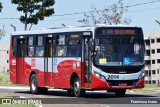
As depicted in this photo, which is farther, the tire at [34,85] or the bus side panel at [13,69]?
the bus side panel at [13,69]

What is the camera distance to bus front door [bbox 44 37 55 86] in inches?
1121

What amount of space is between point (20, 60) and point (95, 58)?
711 centimetres

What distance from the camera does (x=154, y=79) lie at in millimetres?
102000

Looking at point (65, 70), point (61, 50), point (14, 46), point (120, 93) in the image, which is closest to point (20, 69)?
point (14, 46)

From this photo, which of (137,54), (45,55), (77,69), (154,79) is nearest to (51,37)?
(45,55)

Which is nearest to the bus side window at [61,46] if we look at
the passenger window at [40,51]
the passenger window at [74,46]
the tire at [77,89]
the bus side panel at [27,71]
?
the passenger window at [74,46]

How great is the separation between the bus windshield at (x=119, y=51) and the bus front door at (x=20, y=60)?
6.86 meters

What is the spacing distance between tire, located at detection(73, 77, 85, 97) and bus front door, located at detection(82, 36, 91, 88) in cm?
45

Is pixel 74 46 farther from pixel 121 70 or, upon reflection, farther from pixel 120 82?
pixel 120 82

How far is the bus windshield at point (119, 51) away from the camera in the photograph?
25.3 metres

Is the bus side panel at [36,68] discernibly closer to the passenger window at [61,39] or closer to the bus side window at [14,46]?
the bus side window at [14,46]

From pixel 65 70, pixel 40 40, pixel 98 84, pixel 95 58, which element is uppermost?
pixel 40 40

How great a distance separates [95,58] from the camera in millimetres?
25344

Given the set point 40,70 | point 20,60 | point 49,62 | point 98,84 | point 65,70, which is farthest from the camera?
point 20,60
